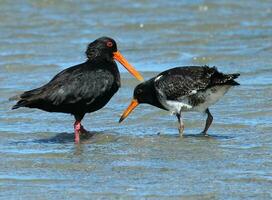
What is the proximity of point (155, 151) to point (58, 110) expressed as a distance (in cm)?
140

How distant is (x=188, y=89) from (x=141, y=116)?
3.91ft

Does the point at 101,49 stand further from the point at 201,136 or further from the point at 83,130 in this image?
the point at 201,136

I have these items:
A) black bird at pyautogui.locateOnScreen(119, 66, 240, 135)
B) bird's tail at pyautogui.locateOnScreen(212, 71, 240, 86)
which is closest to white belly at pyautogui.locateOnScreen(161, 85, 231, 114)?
black bird at pyautogui.locateOnScreen(119, 66, 240, 135)

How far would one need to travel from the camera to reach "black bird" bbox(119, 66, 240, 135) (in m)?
9.41

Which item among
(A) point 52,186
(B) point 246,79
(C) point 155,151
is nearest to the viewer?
(A) point 52,186

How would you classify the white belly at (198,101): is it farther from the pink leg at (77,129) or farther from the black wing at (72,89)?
the pink leg at (77,129)

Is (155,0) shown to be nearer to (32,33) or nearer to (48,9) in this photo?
(48,9)

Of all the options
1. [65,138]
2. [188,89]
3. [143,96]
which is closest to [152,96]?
[143,96]

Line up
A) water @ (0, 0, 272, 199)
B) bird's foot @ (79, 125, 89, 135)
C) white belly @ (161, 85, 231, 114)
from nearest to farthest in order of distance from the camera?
water @ (0, 0, 272, 199)
white belly @ (161, 85, 231, 114)
bird's foot @ (79, 125, 89, 135)

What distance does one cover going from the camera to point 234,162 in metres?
8.20

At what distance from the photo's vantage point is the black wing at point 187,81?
30.8 ft

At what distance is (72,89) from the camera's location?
31.5 feet

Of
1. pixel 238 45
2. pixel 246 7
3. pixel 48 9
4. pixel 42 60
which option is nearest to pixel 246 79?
pixel 238 45

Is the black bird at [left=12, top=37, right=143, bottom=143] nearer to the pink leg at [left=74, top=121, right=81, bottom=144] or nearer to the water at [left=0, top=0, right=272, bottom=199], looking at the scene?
the pink leg at [left=74, top=121, right=81, bottom=144]
